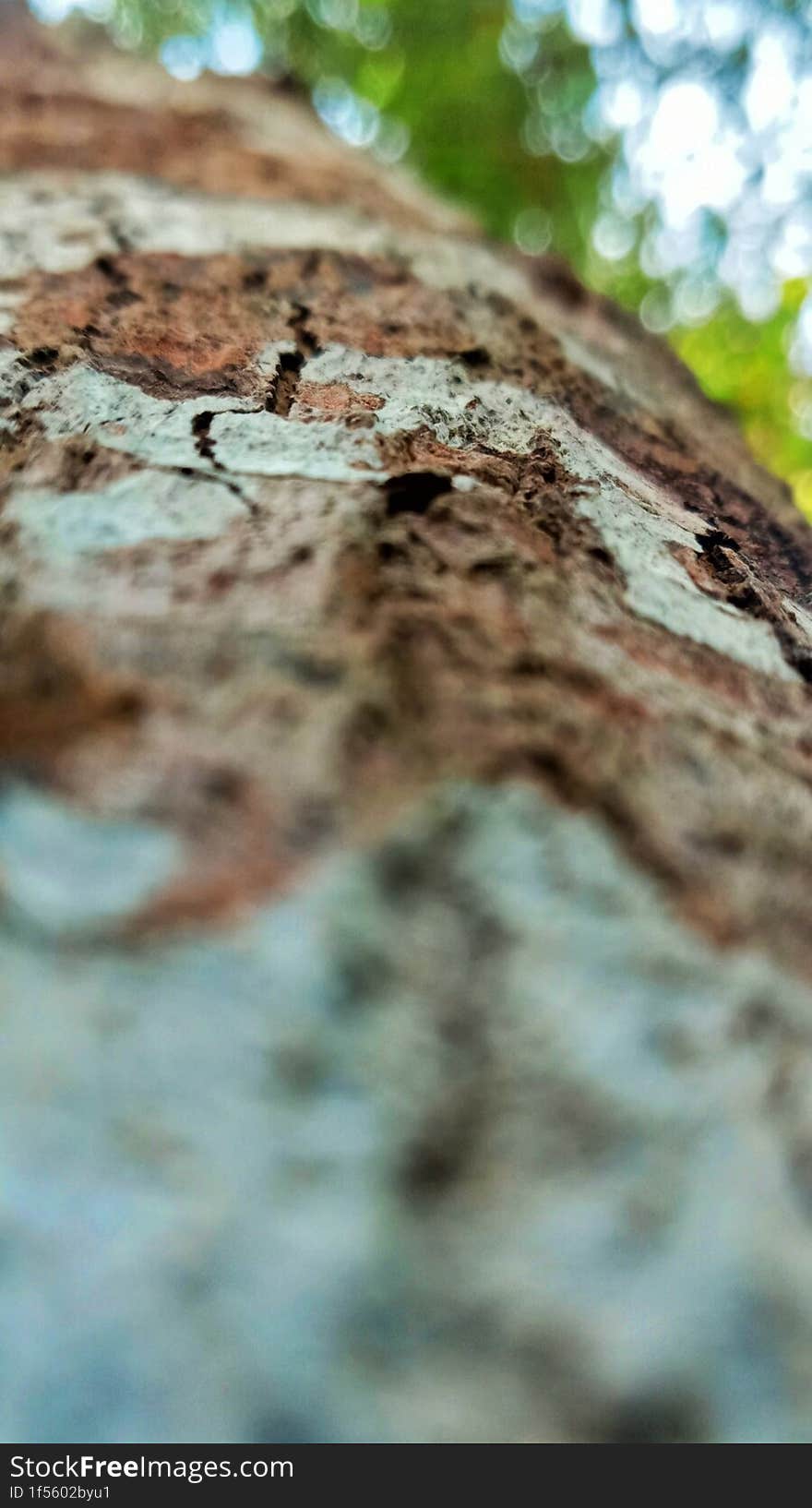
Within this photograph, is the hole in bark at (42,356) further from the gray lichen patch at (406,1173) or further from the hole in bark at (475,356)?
the gray lichen patch at (406,1173)

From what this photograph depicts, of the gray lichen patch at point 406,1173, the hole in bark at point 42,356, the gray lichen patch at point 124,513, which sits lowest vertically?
the gray lichen patch at point 406,1173

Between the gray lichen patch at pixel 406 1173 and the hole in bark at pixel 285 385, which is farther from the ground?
the hole in bark at pixel 285 385

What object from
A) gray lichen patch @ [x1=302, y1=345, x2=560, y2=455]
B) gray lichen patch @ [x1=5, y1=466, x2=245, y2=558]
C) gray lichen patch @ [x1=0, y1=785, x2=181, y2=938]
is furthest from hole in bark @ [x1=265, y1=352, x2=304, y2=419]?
gray lichen patch @ [x1=0, y1=785, x2=181, y2=938]

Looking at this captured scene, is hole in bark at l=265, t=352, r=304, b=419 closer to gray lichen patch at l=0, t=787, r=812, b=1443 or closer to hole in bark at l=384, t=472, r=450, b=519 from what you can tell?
hole in bark at l=384, t=472, r=450, b=519

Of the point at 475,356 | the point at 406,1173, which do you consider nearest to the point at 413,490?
the point at 475,356

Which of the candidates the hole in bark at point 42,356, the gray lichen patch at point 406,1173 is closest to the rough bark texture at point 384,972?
the gray lichen patch at point 406,1173

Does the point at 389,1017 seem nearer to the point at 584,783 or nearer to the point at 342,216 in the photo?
the point at 584,783

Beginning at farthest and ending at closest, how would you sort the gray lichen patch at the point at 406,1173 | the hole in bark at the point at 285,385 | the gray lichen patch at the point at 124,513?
the hole in bark at the point at 285,385, the gray lichen patch at the point at 124,513, the gray lichen patch at the point at 406,1173
